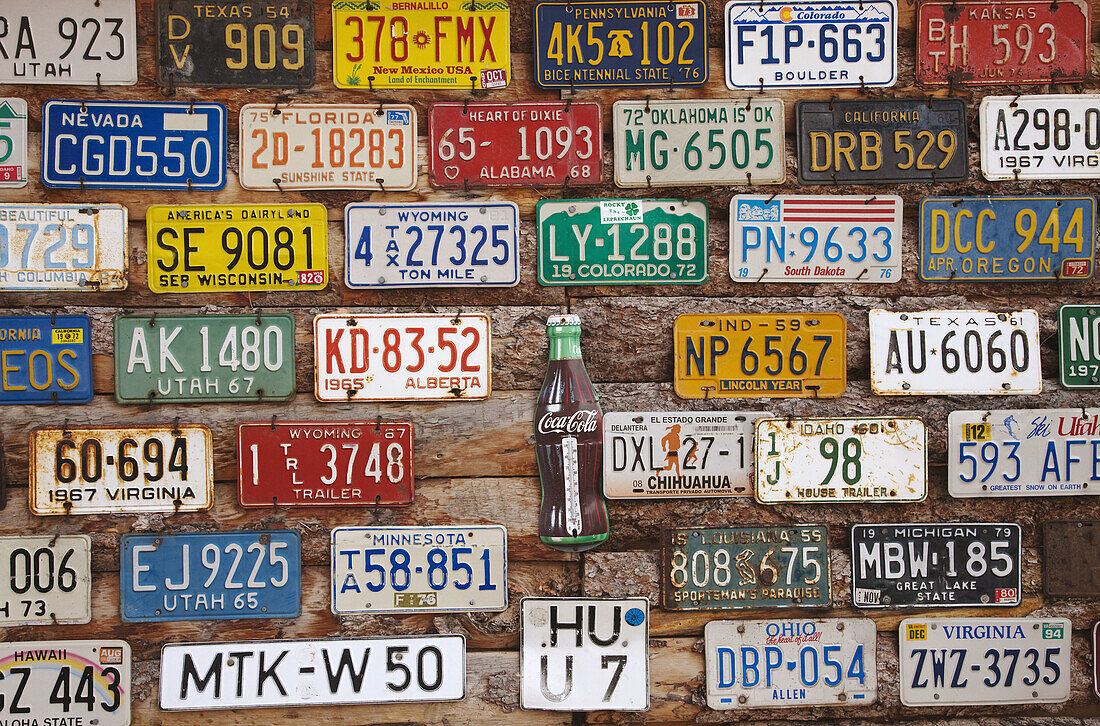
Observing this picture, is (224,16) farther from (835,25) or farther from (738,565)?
(738,565)

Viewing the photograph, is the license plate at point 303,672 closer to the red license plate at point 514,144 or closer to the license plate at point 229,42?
the red license plate at point 514,144

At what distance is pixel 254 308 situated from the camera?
2.31m

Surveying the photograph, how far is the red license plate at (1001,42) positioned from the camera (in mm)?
2340

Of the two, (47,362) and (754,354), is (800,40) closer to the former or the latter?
(754,354)

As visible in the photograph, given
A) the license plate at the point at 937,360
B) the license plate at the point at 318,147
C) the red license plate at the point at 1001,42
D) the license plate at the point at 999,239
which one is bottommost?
the license plate at the point at 937,360

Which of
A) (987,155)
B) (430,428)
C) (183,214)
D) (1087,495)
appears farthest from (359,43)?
(1087,495)

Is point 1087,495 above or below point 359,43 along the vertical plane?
below

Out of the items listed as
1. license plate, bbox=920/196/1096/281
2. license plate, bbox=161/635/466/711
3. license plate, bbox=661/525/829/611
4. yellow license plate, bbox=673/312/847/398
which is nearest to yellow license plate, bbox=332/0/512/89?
yellow license plate, bbox=673/312/847/398

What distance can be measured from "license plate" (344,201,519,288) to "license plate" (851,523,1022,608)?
1.48 metres

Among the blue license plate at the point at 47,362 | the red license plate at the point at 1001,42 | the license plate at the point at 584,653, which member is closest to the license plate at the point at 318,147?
the blue license plate at the point at 47,362

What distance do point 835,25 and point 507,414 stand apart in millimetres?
1585

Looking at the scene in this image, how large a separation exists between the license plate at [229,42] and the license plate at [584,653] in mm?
1829

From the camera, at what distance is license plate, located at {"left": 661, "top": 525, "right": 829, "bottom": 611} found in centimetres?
231

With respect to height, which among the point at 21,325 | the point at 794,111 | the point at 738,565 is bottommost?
the point at 738,565
